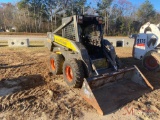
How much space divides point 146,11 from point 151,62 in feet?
125

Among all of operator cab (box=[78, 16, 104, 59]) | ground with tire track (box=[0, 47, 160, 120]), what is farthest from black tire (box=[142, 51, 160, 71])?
operator cab (box=[78, 16, 104, 59])

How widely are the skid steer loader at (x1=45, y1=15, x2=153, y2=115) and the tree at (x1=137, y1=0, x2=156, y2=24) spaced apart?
39.2 metres

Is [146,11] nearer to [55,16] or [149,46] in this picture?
[55,16]

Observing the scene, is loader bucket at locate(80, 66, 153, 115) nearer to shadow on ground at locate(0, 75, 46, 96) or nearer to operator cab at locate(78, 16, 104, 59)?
operator cab at locate(78, 16, 104, 59)

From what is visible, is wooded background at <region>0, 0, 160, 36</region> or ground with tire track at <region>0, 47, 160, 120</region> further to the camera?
wooded background at <region>0, 0, 160, 36</region>

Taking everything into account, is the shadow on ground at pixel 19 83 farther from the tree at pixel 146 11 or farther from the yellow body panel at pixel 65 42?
the tree at pixel 146 11

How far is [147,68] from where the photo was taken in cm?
Answer: 712

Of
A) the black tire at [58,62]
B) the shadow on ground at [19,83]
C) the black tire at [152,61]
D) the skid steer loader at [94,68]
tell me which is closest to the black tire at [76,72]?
the skid steer loader at [94,68]

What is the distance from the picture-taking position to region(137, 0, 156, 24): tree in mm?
40094

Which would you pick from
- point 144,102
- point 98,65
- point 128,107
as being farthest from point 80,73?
point 144,102

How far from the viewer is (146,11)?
40.5 m

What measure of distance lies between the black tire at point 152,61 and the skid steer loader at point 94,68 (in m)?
1.96

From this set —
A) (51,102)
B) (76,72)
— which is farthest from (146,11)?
(51,102)

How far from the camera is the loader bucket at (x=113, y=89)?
400 cm
